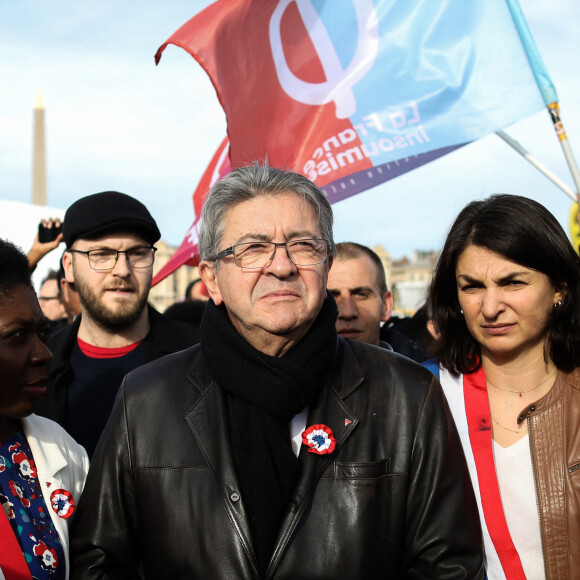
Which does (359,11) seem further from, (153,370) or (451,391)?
(153,370)

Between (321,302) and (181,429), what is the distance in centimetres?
55

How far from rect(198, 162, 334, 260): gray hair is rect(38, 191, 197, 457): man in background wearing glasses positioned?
4.00 ft

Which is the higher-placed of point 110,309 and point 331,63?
point 331,63

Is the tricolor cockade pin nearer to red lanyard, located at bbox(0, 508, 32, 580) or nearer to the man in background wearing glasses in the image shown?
A: red lanyard, located at bbox(0, 508, 32, 580)

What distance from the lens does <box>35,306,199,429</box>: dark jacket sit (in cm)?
321

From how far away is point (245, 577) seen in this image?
203 centimetres

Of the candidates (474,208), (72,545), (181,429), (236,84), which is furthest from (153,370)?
(236,84)

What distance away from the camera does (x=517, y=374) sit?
9.24ft

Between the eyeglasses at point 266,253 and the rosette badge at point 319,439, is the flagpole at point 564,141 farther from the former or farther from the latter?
the rosette badge at point 319,439

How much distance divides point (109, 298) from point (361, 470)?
1.74 meters

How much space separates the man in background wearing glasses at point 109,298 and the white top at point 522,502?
4.93 ft

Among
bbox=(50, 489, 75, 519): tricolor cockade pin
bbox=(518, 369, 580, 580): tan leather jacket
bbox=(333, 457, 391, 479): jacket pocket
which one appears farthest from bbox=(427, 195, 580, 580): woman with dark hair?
bbox=(50, 489, 75, 519): tricolor cockade pin

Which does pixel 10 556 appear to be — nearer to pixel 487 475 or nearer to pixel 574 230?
pixel 487 475

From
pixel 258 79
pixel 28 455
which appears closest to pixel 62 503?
pixel 28 455
